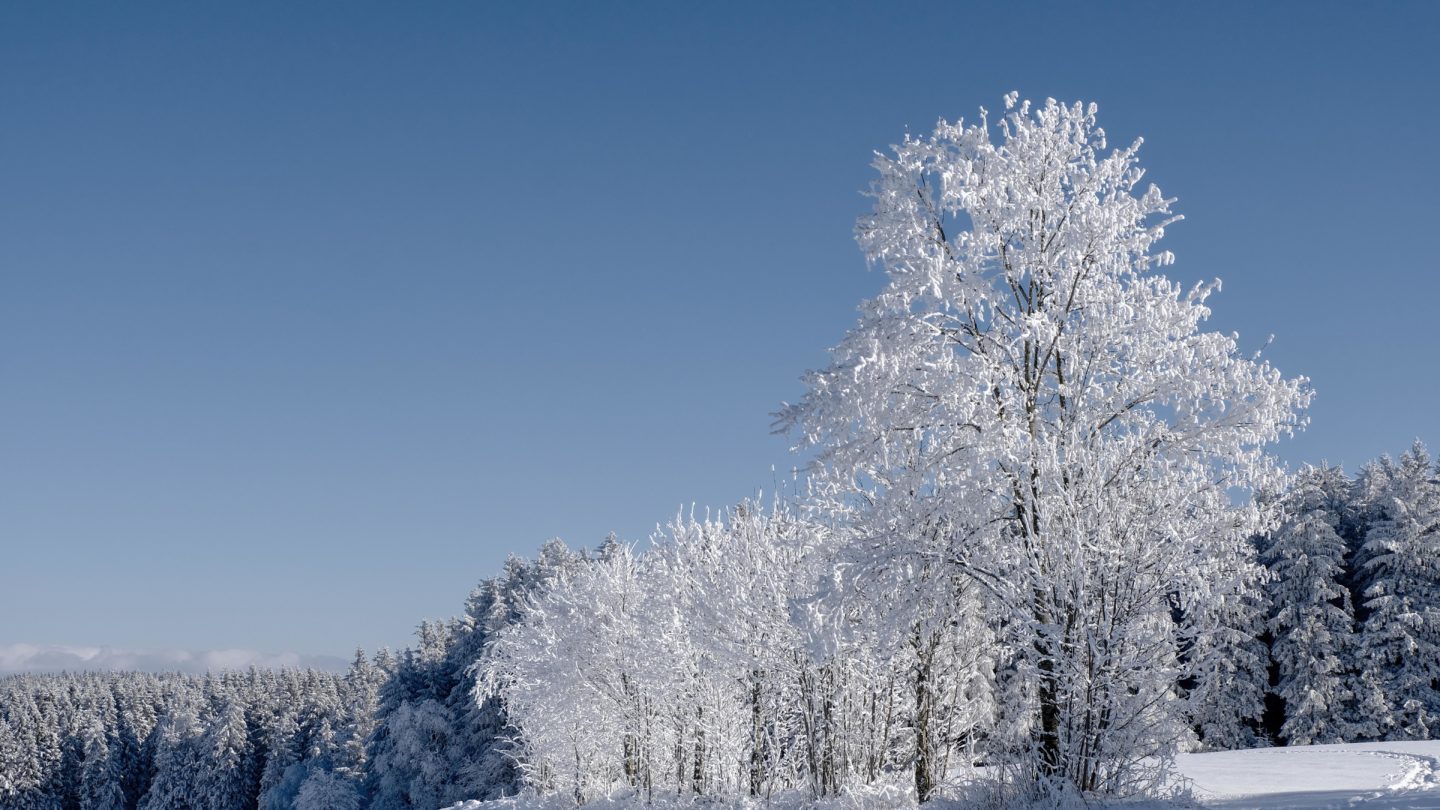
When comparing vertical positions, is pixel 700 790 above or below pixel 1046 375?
below

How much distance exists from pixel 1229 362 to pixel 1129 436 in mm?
1368

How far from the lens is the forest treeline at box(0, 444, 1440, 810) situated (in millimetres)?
15227

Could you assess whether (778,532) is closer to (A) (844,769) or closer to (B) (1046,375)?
(A) (844,769)

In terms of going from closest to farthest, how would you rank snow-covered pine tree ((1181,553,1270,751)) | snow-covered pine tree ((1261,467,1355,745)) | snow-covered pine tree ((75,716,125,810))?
snow-covered pine tree ((1261,467,1355,745)), snow-covered pine tree ((1181,553,1270,751)), snow-covered pine tree ((75,716,125,810))

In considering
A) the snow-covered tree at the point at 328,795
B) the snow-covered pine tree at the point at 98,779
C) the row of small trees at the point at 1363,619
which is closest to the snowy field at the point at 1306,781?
the row of small trees at the point at 1363,619

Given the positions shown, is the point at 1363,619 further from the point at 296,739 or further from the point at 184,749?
the point at 184,749

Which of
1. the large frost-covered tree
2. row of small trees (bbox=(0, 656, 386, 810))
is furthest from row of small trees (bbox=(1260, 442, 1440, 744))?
row of small trees (bbox=(0, 656, 386, 810))

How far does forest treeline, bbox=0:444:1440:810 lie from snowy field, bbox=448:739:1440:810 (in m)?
1.11

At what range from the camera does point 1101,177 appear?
12.1 meters

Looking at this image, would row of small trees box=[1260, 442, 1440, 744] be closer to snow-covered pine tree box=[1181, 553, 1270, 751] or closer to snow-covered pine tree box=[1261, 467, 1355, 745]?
snow-covered pine tree box=[1261, 467, 1355, 745]

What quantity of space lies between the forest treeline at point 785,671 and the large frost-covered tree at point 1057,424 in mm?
715

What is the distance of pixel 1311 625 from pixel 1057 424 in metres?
26.2

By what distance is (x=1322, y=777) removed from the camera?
48.7 ft

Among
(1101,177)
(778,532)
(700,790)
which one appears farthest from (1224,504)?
(700,790)
